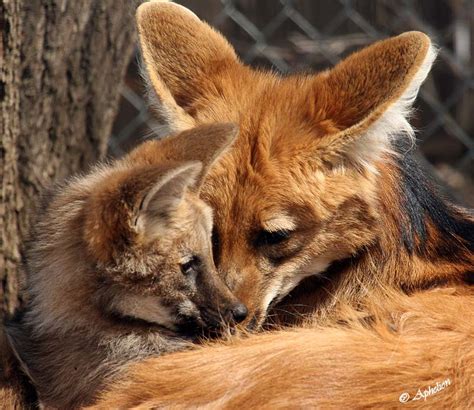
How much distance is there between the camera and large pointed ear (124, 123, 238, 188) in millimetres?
3445

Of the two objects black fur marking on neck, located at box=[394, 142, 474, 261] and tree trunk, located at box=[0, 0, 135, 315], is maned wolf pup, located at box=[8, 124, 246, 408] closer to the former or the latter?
black fur marking on neck, located at box=[394, 142, 474, 261]

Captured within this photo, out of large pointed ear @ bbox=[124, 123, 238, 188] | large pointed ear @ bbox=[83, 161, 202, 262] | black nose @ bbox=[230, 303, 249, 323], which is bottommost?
black nose @ bbox=[230, 303, 249, 323]

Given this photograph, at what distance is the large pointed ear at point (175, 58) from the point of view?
397cm

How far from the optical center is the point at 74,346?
3.57 meters

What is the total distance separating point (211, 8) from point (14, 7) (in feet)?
11.7

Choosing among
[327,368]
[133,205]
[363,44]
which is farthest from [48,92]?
[363,44]

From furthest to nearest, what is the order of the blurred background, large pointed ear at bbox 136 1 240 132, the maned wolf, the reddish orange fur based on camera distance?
the blurred background < large pointed ear at bbox 136 1 240 132 < the maned wolf < the reddish orange fur

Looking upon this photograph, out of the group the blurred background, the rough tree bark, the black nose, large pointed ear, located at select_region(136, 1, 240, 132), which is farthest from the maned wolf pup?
the blurred background

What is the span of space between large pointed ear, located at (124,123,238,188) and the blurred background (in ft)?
11.6

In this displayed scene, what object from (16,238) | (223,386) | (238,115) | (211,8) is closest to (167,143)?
(238,115)

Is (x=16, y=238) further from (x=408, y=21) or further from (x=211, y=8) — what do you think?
(x=408, y=21)

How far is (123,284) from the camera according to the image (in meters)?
3.48

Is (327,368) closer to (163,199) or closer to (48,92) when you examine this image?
(163,199)

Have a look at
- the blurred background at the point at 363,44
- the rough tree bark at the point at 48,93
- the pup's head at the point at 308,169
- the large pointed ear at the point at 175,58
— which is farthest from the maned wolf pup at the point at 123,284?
the blurred background at the point at 363,44
